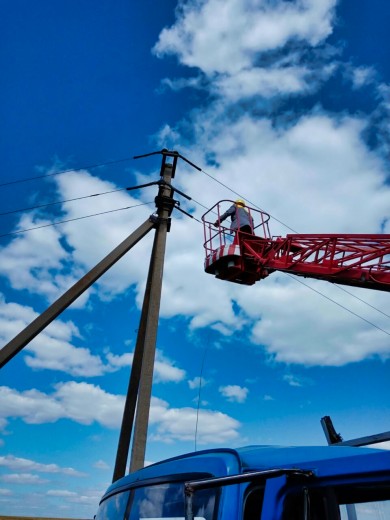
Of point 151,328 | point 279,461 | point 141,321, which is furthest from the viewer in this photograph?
point 141,321

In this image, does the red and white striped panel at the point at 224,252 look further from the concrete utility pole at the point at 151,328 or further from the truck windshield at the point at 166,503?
the truck windshield at the point at 166,503

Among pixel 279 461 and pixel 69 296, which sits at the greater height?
pixel 69 296

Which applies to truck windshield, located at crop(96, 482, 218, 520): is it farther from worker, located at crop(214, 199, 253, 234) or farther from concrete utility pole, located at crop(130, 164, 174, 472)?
worker, located at crop(214, 199, 253, 234)

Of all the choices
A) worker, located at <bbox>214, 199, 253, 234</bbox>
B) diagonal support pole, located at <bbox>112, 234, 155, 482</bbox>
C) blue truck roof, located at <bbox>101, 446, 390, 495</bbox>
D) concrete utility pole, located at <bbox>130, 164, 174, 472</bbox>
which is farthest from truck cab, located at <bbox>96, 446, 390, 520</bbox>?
worker, located at <bbox>214, 199, 253, 234</bbox>

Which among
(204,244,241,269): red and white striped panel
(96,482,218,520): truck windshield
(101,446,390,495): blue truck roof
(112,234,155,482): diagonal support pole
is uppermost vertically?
(204,244,241,269): red and white striped panel

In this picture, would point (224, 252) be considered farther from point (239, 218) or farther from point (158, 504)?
point (158, 504)

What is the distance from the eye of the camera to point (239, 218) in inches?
452

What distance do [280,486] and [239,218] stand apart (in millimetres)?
9852

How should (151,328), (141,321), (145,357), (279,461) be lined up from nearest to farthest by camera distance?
1. (279,461)
2. (145,357)
3. (151,328)
4. (141,321)

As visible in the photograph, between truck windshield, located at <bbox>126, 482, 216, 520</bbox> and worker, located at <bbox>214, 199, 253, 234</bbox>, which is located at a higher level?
worker, located at <bbox>214, 199, 253, 234</bbox>

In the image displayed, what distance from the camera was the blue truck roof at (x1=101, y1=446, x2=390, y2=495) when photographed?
1.73 m

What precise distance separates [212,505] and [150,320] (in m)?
7.98

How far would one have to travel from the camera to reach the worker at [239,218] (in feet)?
37.4

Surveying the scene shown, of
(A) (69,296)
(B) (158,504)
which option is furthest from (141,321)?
(B) (158,504)
